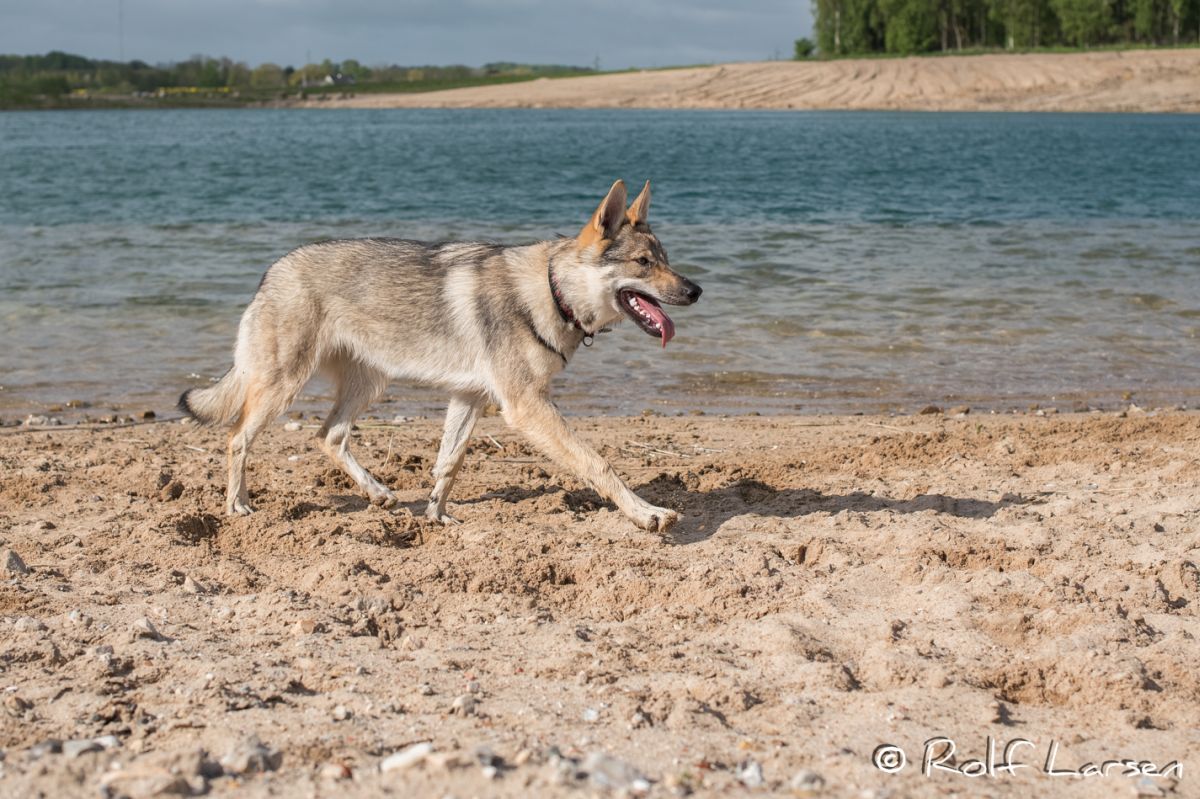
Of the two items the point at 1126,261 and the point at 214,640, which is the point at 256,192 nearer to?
the point at 1126,261

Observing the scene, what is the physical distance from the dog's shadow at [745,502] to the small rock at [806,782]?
2.31 meters

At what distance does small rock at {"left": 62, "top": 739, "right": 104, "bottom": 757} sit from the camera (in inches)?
128

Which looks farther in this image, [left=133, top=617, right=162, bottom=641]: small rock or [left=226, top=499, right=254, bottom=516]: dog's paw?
[left=226, top=499, right=254, bottom=516]: dog's paw

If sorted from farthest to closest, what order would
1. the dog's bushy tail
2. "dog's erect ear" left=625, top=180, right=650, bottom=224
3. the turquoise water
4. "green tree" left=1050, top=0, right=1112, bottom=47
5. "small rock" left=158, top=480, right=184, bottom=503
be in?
"green tree" left=1050, top=0, right=1112, bottom=47, the turquoise water, the dog's bushy tail, "small rock" left=158, top=480, right=184, bottom=503, "dog's erect ear" left=625, top=180, right=650, bottom=224

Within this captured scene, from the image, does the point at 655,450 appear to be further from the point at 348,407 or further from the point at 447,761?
the point at 447,761

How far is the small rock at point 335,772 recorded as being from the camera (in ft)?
10.4

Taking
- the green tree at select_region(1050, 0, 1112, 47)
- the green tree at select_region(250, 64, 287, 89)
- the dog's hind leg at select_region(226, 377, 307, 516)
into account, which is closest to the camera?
the dog's hind leg at select_region(226, 377, 307, 516)

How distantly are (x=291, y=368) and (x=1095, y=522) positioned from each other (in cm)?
400

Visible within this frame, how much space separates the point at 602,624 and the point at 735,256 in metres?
12.2

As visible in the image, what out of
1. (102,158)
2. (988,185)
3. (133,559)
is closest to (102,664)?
(133,559)

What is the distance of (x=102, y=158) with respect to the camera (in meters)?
35.4

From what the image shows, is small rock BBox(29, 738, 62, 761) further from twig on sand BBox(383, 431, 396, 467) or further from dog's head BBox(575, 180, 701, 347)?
twig on sand BBox(383, 431, 396, 467)

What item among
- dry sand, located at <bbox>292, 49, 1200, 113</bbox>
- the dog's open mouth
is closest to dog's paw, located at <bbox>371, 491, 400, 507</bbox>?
the dog's open mouth

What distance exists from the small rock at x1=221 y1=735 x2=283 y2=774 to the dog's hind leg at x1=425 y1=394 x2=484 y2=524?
2.62 meters
